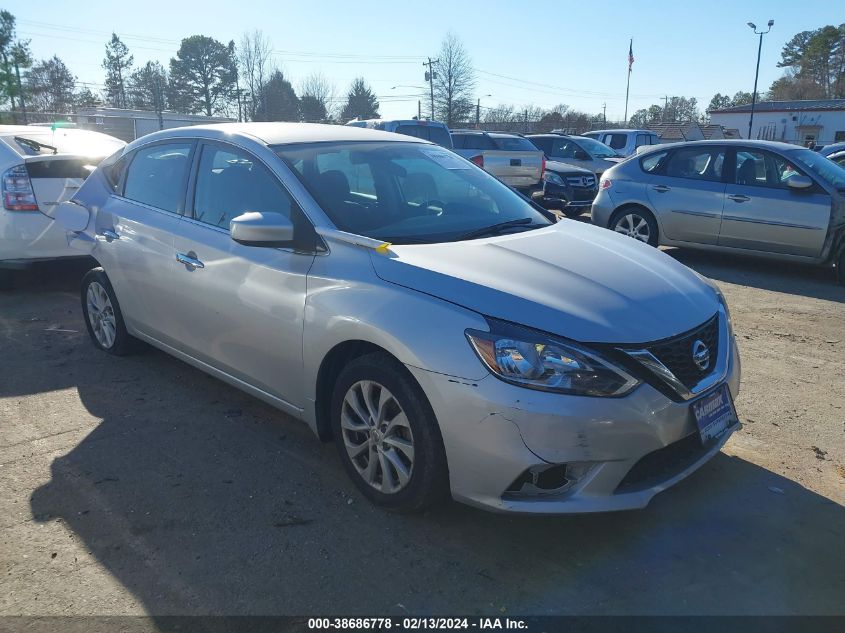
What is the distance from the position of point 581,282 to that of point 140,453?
2.53m

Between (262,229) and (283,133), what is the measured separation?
1.01 metres

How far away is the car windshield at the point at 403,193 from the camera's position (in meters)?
3.50

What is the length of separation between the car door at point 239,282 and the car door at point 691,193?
21.5 feet

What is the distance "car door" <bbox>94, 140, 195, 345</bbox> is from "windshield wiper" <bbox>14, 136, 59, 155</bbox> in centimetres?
280

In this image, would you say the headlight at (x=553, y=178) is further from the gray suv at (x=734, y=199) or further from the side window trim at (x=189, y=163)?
the side window trim at (x=189, y=163)

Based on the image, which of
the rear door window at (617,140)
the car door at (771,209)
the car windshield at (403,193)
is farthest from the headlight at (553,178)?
the car windshield at (403,193)

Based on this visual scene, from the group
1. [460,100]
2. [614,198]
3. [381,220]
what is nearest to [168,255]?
[381,220]

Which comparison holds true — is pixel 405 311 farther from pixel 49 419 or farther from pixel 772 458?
pixel 49 419

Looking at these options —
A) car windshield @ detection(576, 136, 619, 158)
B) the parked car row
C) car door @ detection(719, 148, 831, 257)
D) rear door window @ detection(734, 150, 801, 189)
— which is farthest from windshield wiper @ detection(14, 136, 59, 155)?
car windshield @ detection(576, 136, 619, 158)

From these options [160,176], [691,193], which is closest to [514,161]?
[691,193]

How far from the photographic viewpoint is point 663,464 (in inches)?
114

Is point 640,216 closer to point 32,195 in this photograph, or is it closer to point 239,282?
point 239,282

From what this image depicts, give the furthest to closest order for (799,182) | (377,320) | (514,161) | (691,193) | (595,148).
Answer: (595,148) → (514,161) → (691,193) → (799,182) → (377,320)

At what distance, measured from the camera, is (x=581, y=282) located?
3023 millimetres
